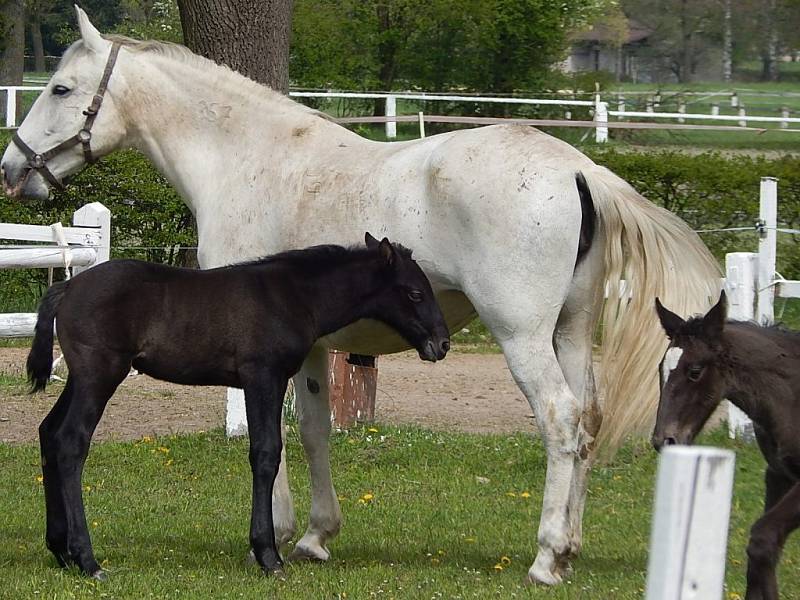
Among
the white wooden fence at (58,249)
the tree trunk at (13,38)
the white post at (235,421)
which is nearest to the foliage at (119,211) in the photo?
the white wooden fence at (58,249)

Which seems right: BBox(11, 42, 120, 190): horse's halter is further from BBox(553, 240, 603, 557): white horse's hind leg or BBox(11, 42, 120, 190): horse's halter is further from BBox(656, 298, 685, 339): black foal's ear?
BBox(656, 298, 685, 339): black foal's ear

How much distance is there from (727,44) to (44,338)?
49211mm

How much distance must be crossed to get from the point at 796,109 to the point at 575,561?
3526 centimetres

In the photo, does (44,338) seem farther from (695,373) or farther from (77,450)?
(695,373)

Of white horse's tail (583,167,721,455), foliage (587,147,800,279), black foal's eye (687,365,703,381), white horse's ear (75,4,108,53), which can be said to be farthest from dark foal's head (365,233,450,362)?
foliage (587,147,800,279)

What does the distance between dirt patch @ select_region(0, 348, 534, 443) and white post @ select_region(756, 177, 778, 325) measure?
79.8 inches

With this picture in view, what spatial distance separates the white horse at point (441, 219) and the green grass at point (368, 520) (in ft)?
1.26

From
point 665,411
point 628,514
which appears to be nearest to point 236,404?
point 628,514

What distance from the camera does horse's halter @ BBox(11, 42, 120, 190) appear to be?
6.22 meters

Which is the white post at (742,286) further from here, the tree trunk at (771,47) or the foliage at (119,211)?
the tree trunk at (771,47)

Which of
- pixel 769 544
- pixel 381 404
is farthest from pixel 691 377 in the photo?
pixel 381 404

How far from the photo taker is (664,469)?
6.13ft

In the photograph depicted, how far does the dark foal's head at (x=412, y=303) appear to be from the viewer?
211 inches

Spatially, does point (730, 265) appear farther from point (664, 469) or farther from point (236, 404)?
point (664, 469)
